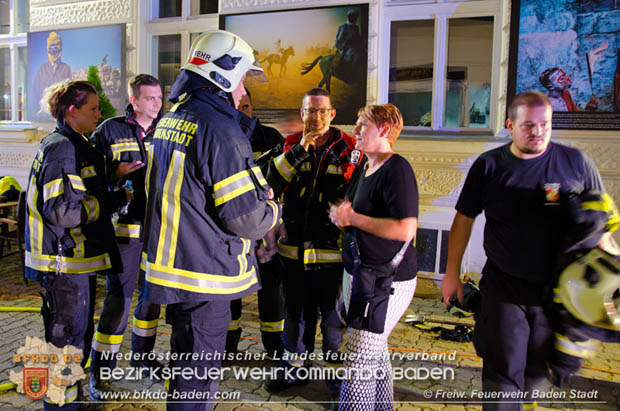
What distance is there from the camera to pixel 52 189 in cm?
263

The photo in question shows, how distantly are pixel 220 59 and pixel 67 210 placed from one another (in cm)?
127

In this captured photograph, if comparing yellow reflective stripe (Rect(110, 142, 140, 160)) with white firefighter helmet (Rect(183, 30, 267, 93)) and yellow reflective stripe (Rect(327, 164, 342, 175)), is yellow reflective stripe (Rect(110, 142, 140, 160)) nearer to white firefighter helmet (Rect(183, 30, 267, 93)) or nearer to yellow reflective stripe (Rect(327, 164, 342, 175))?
white firefighter helmet (Rect(183, 30, 267, 93))

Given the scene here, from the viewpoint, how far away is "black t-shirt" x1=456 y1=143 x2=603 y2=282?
2242 millimetres

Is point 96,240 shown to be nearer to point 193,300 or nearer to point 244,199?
point 193,300

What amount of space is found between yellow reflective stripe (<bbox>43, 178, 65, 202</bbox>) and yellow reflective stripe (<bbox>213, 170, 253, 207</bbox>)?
1.10 metres

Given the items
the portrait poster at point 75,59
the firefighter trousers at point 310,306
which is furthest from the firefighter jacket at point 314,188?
the portrait poster at point 75,59

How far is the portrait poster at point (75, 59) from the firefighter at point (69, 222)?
4943mm

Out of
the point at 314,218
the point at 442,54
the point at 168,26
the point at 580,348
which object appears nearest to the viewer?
the point at 580,348

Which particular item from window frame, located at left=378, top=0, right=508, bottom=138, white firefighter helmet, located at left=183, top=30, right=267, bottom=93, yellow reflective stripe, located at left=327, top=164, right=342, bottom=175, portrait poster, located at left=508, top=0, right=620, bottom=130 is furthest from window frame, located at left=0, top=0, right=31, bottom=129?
portrait poster, located at left=508, top=0, right=620, bottom=130

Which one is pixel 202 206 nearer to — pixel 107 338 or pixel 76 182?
pixel 76 182

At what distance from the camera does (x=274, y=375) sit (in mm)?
3320

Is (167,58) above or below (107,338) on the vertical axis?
above

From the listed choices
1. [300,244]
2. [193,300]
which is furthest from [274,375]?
[193,300]

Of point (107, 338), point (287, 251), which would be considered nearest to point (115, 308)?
point (107, 338)
